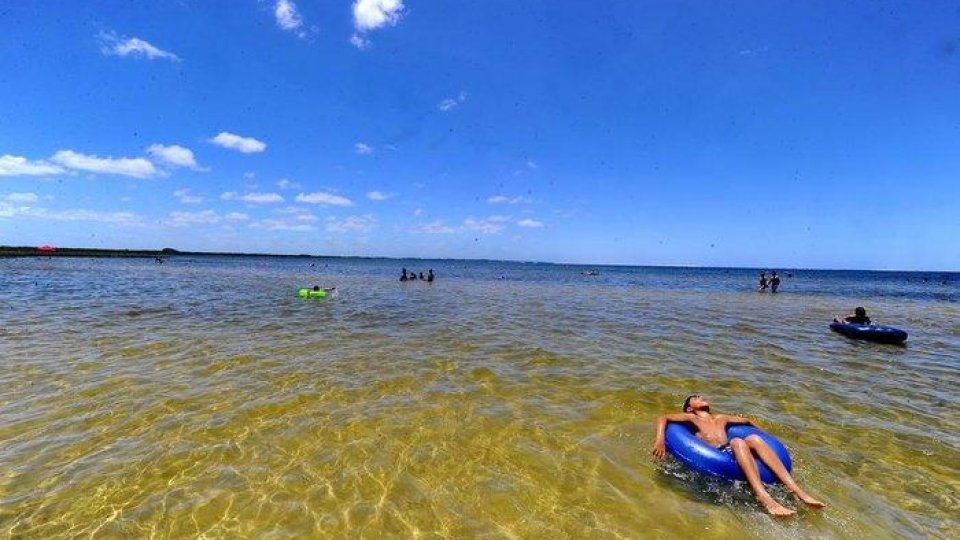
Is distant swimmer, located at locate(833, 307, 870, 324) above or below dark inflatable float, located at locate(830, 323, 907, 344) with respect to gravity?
above

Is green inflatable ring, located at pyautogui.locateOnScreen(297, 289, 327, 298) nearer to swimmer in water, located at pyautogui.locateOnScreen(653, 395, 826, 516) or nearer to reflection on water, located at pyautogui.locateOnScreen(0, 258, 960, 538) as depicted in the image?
reflection on water, located at pyautogui.locateOnScreen(0, 258, 960, 538)

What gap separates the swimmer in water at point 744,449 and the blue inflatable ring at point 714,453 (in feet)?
0.24

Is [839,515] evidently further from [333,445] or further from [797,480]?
[333,445]

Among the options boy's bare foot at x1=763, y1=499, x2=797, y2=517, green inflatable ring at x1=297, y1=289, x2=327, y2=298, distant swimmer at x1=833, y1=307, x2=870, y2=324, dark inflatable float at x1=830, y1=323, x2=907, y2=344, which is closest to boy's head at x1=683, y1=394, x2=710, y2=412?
boy's bare foot at x1=763, y1=499, x2=797, y2=517

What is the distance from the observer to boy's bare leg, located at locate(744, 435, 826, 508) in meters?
5.47

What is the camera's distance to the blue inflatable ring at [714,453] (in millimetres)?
5777

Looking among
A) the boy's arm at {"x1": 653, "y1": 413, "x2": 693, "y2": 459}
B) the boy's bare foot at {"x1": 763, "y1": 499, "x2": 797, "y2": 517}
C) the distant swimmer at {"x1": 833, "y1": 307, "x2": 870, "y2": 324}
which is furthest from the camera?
the distant swimmer at {"x1": 833, "y1": 307, "x2": 870, "y2": 324}

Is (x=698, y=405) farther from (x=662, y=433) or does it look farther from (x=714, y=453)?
(x=714, y=453)

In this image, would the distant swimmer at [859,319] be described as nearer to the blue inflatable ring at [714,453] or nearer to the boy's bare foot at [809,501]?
the blue inflatable ring at [714,453]

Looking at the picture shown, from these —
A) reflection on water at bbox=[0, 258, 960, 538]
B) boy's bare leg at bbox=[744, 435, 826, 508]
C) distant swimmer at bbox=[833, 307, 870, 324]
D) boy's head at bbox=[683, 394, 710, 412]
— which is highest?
distant swimmer at bbox=[833, 307, 870, 324]

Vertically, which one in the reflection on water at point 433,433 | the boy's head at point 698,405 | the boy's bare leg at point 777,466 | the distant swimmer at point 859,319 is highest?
the distant swimmer at point 859,319

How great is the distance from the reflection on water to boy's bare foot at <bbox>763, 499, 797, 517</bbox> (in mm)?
152

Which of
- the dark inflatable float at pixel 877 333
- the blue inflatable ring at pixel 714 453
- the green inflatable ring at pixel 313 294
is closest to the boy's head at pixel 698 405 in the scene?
the blue inflatable ring at pixel 714 453

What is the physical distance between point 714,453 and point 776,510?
0.85 metres
